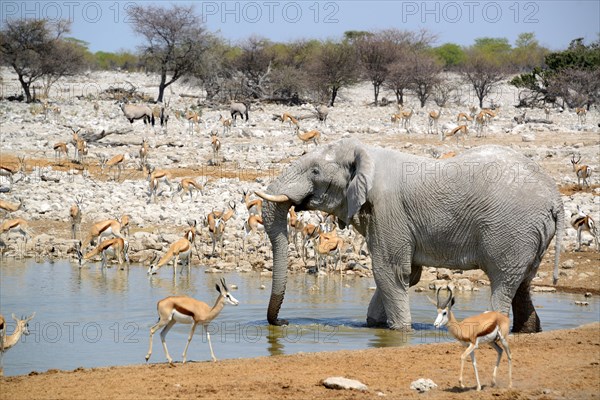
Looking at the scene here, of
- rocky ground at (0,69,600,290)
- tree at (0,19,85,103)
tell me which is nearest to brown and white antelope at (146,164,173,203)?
rocky ground at (0,69,600,290)

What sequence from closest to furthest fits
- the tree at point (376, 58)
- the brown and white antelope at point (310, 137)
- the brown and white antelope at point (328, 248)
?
the brown and white antelope at point (328, 248) < the brown and white antelope at point (310, 137) < the tree at point (376, 58)

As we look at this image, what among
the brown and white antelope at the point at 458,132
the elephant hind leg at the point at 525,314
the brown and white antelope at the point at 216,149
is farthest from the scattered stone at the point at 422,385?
the brown and white antelope at the point at 458,132

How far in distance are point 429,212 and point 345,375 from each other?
114 inches

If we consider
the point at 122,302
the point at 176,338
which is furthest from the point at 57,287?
the point at 176,338

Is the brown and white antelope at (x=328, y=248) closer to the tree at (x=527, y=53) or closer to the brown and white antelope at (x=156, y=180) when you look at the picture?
the brown and white antelope at (x=156, y=180)

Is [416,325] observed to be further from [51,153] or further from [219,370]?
[51,153]

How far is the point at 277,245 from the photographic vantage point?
11.1 meters

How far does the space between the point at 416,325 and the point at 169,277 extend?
19.9 feet

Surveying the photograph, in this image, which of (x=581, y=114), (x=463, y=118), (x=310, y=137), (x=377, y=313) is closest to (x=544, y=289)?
(x=377, y=313)

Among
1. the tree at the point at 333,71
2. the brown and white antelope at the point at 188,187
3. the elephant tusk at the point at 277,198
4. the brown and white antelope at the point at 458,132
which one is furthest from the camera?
the tree at the point at 333,71

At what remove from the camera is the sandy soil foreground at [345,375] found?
25.3ft

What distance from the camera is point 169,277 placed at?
16.5m

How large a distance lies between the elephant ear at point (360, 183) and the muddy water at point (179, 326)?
1.54 meters

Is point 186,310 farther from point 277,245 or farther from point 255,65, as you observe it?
point 255,65
